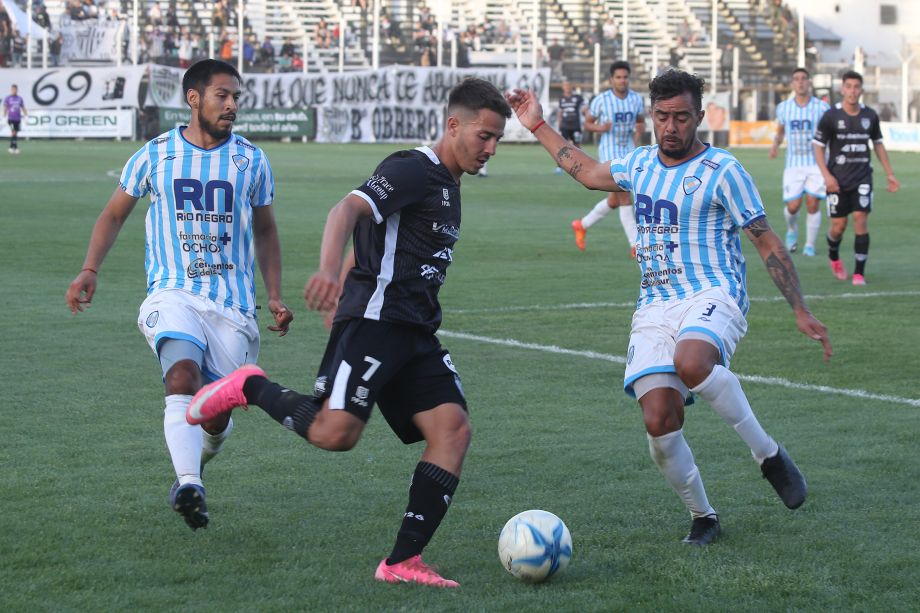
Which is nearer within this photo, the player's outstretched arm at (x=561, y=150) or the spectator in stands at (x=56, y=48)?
the player's outstretched arm at (x=561, y=150)

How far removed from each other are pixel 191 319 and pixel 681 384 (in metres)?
1.96

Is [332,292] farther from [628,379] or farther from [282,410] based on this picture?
[628,379]

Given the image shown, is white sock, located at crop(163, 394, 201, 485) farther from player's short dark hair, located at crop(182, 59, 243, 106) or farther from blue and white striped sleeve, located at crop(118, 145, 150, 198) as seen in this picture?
player's short dark hair, located at crop(182, 59, 243, 106)

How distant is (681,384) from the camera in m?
5.70

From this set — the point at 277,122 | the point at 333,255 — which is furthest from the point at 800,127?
the point at 277,122

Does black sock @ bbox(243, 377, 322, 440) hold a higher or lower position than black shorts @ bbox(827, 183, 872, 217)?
lower

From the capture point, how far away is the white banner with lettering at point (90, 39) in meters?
51.1

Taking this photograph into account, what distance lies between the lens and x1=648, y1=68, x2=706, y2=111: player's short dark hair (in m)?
5.77

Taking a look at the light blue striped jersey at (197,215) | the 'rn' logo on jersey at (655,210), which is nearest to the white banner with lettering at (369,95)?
the light blue striped jersey at (197,215)

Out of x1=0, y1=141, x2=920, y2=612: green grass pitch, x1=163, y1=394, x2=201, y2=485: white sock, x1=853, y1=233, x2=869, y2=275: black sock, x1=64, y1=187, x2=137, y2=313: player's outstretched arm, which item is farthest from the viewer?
x1=853, y1=233, x2=869, y2=275: black sock

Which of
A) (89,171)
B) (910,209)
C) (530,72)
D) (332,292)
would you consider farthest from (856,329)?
(530,72)

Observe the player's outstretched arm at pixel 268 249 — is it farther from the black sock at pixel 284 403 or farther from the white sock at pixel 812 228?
the white sock at pixel 812 228

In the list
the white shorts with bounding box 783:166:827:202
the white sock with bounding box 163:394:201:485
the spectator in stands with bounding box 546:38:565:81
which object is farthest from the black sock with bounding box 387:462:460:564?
the spectator in stands with bounding box 546:38:565:81

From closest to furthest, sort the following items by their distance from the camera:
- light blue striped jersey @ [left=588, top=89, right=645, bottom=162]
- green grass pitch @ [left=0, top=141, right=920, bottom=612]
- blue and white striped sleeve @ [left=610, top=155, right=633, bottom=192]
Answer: green grass pitch @ [left=0, top=141, right=920, bottom=612] → blue and white striped sleeve @ [left=610, top=155, right=633, bottom=192] → light blue striped jersey @ [left=588, top=89, right=645, bottom=162]
